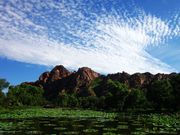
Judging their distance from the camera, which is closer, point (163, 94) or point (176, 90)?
point (176, 90)

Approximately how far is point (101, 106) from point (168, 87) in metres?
52.0

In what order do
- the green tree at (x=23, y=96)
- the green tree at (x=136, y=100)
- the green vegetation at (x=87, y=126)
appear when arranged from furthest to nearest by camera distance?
1. the green tree at (x=23, y=96)
2. the green tree at (x=136, y=100)
3. the green vegetation at (x=87, y=126)

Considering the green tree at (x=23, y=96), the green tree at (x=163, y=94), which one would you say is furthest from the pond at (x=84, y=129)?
the green tree at (x=23, y=96)

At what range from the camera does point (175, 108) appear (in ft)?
278

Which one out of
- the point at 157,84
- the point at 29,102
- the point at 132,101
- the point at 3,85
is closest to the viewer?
the point at 157,84

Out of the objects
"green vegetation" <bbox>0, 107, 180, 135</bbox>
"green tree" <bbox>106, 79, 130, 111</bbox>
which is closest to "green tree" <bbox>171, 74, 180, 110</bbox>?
"green tree" <bbox>106, 79, 130, 111</bbox>

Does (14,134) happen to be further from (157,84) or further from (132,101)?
(132,101)

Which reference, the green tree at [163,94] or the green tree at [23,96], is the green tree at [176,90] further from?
the green tree at [23,96]

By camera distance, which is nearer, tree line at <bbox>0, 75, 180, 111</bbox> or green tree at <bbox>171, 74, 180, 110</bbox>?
green tree at <bbox>171, 74, 180, 110</bbox>

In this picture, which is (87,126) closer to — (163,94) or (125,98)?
(163,94)

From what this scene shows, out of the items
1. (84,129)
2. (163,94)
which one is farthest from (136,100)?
(84,129)

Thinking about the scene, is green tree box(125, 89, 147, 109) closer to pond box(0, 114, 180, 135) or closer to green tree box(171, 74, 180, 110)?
green tree box(171, 74, 180, 110)

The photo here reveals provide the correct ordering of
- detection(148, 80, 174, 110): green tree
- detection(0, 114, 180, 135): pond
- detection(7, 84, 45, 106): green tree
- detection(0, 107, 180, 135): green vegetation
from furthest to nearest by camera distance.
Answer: detection(7, 84, 45, 106): green tree < detection(148, 80, 174, 110): green tree < detection(0, 107, 180, 135): green vegetation < detection(0, 114, 180, 135): pond

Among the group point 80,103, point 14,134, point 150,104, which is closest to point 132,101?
point 150,104
